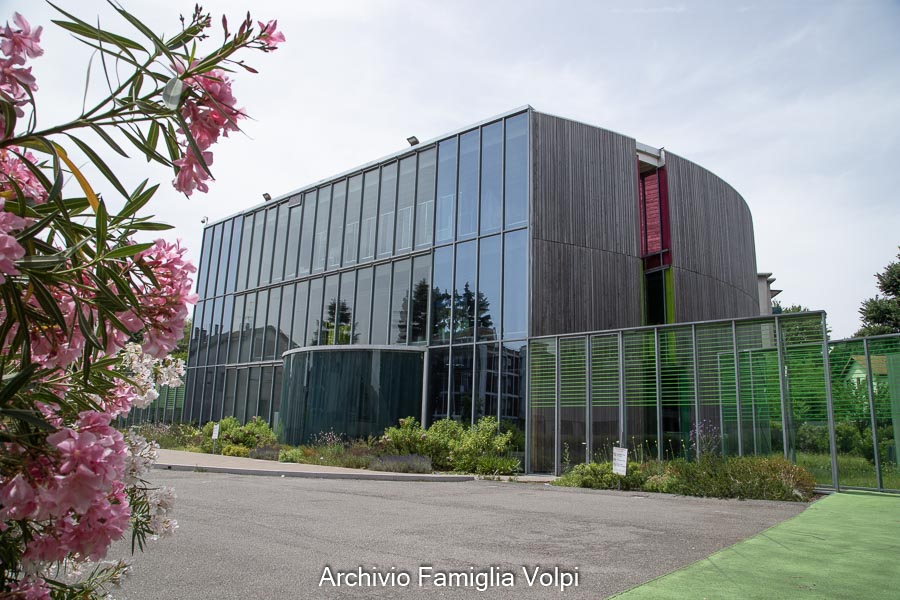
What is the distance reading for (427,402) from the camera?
2114 centimetres

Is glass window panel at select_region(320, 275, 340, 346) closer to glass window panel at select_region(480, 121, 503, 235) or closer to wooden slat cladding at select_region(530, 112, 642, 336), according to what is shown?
glass window panel at select_region(480, 121, 503, 235)

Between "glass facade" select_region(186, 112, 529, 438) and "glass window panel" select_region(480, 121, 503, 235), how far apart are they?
0.04 meters

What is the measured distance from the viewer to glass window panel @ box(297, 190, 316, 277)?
91.1ft

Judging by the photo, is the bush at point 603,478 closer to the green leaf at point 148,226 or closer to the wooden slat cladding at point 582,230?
the wooden slat cladding at point 582,230

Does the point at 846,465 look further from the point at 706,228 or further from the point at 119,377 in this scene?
the point at 119,377

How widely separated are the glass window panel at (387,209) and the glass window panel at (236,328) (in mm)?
10058

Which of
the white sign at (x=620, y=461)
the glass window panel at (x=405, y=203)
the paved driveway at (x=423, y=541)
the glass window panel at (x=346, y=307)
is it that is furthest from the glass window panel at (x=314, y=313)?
the white sign at (x=620, y=461)

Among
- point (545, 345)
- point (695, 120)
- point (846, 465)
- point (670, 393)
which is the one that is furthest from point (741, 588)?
point (545, 345)

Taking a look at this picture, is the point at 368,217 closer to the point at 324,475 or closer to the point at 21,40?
the point at 324,475

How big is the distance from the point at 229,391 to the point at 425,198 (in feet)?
46.4

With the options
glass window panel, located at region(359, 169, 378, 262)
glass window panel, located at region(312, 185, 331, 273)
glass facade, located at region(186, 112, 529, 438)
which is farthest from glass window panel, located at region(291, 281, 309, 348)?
glass window panel, located at region(359, 169, 378, 262)

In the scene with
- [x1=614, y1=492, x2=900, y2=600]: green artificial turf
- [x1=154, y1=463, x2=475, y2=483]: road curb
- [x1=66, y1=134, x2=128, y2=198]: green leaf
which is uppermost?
[x1=66, y1=134, x2=128, y2=198]: green leaf

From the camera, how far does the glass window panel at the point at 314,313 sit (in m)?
26.2

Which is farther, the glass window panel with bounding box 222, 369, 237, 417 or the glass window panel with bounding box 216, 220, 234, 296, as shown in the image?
the glass window panel with bounding box 216, 220, 234, 296
